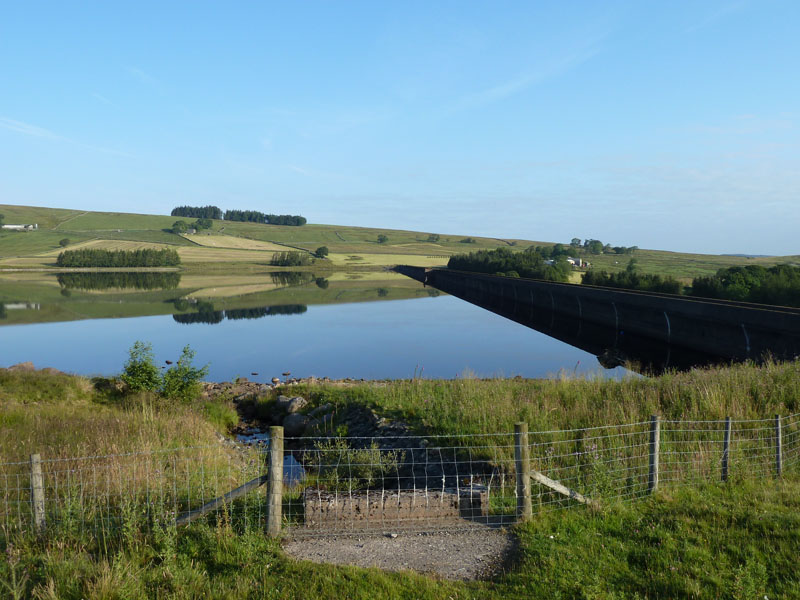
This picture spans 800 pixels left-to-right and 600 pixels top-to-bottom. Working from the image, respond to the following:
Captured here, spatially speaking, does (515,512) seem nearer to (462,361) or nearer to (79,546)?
(79,546)

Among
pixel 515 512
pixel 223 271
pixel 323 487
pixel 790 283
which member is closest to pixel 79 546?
pixel 323 487

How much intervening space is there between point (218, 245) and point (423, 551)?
508 feet

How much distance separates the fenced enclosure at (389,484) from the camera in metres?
6.89

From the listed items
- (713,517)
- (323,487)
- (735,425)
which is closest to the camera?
(713,517)

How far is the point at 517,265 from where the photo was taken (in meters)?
90.0

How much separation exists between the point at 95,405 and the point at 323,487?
35.5 ft

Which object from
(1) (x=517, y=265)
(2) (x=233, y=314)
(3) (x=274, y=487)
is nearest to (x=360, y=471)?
(3) (x=274, y=487)

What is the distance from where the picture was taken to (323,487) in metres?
9.01

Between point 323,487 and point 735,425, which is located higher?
point 735,425

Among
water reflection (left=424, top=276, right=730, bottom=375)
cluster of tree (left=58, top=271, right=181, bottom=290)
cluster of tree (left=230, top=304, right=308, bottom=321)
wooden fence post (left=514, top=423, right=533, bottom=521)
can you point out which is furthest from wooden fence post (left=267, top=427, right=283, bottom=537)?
cluster of tree (left=58, top=271, right=181, bottom=290)

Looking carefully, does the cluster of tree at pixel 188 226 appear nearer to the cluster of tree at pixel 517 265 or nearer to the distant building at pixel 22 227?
the distant building at pixel 22 227

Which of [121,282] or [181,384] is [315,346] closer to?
[181,384]

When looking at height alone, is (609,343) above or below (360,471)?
below

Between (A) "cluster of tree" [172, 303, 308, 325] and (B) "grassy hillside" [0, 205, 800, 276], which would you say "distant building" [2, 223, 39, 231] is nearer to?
(B) "grassy hillside" [0, 205, 800, 276]
